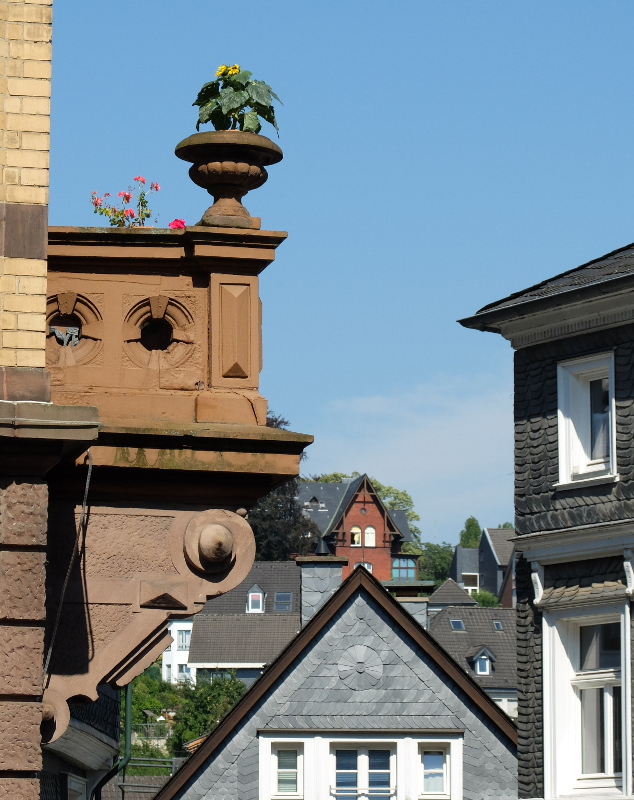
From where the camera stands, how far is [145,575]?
11484 millimetres

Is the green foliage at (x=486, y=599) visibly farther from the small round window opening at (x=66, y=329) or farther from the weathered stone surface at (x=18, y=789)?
the weathered stone surface at (x=18, y=789)

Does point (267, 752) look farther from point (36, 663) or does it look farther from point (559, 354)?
point (36, 663)

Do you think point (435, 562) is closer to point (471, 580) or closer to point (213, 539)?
point (471, 580)

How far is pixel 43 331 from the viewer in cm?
1079

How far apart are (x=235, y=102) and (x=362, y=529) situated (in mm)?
131460

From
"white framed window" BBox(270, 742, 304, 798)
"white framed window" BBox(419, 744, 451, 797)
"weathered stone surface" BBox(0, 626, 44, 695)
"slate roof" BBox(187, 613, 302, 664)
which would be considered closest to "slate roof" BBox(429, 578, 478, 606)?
"slate roof" BBox(187, 613, 302, 664)

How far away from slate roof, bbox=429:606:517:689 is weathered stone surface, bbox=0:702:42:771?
2449 inches

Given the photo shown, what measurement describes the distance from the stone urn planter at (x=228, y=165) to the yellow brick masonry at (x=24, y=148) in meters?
1.01

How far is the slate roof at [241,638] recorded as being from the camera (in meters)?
91.8

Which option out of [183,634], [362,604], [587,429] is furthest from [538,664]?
[183,634]

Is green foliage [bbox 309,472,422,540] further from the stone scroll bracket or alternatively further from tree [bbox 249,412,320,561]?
the stone scroll bracket

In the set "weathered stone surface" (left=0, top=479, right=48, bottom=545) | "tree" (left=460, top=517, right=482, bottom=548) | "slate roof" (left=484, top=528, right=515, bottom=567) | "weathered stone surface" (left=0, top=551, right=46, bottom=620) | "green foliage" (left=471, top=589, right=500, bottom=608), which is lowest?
"weathered stone surface" (left=0, top=551, right=46, bottom=620)

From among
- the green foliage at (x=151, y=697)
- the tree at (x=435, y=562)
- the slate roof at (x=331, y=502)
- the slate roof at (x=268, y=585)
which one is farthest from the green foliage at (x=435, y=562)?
the green foliage at (x=151, y=697)

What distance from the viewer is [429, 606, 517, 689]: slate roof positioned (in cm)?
7328
